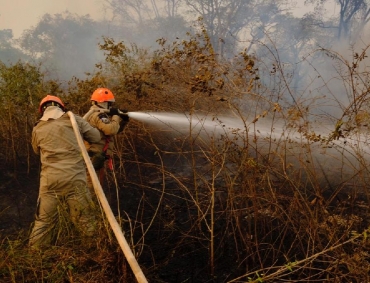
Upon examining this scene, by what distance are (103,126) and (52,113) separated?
0.86 meters

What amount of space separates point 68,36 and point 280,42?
57.2ft

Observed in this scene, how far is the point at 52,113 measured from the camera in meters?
3.92

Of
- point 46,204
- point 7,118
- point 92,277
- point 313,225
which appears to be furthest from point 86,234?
point 7,118

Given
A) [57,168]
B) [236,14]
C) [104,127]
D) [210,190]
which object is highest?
[236,14]

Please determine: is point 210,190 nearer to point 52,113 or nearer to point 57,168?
point 57,168

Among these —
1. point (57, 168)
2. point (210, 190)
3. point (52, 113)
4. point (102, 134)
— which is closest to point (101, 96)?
point (102, 134)

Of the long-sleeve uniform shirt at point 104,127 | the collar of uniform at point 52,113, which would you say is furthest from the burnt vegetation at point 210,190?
the collar of uniform at point 52,113

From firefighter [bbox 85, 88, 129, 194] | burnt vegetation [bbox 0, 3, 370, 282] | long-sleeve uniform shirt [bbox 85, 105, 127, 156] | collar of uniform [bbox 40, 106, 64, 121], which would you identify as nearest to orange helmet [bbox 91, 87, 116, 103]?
firefighter [bbox 85, 88, 129, 194]

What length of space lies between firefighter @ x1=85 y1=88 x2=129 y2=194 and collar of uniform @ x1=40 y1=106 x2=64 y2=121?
805mm

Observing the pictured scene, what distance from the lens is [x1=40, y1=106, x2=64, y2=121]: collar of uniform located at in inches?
153

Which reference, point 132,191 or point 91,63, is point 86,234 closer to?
point 132,191

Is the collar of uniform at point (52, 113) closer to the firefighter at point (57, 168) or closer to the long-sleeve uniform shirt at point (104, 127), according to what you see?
the firefighter at point (57, 168)

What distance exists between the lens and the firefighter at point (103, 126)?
4.72 m

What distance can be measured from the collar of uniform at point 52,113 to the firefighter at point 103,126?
31.7 inches
